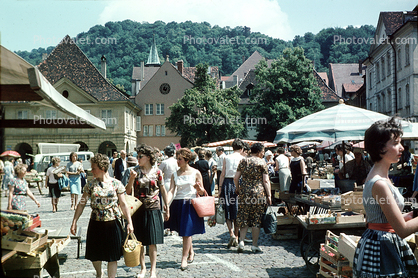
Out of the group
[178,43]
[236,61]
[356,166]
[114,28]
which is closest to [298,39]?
[236,61]

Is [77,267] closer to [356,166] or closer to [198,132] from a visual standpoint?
[356,166]

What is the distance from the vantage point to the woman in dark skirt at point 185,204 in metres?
6.79

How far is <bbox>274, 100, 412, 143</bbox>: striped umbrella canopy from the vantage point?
8516mm

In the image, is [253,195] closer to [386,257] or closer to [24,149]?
[386,257]

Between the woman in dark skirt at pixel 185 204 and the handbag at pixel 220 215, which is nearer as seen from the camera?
the woman in dark skirt at pixel 185 204

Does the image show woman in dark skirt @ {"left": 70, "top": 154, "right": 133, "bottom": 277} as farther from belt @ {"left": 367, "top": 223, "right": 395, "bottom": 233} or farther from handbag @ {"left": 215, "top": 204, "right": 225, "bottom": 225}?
belt @ {"left": 367, "top": 223, "right": 395, "bottom": 233}

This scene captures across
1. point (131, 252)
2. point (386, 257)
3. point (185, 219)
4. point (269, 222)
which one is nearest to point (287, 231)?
point (269, 222)

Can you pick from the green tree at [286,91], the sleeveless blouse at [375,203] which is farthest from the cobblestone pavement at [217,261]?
the green tree at [286,91]

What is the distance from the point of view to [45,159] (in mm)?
32656

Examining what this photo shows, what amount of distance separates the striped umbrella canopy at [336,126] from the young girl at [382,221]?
5.35 metres

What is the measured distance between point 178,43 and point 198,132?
66.2 m

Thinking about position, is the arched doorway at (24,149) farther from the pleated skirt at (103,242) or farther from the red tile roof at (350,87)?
the pleated skirt at (103,242)

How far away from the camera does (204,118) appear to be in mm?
46000

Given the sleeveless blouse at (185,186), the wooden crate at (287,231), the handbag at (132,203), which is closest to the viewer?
the handbag at (132,203)
